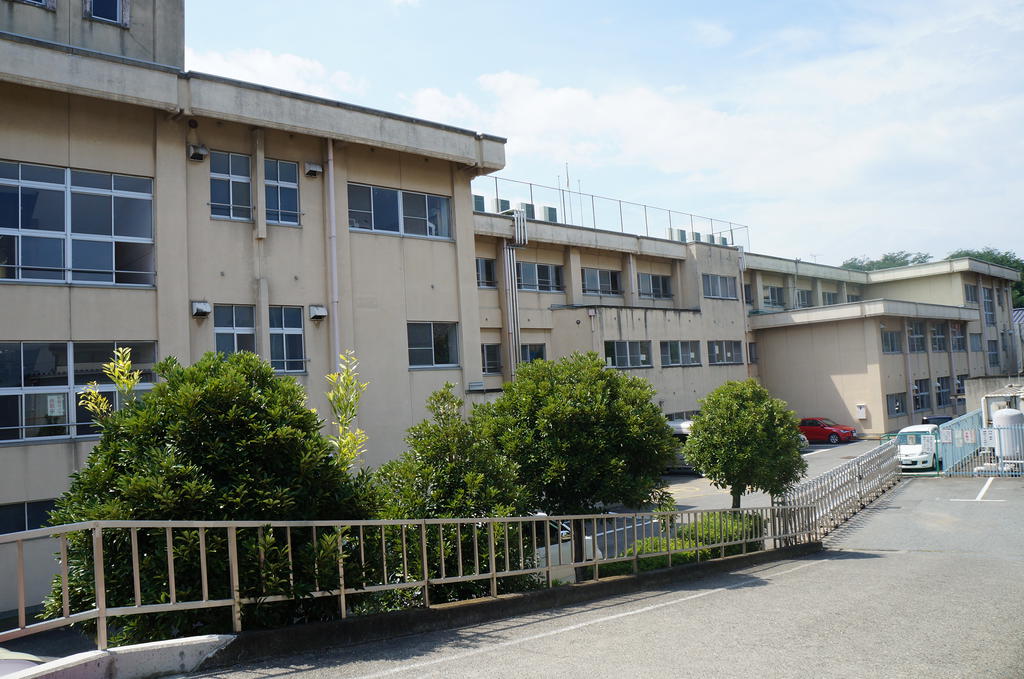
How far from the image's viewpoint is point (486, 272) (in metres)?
30.6

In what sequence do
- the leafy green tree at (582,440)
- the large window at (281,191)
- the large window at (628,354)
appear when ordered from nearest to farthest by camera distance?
the leafy green tree at (582,440) → the large window at (281,191) → the large window at (628,354)

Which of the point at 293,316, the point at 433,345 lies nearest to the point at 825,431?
the point at 433,345

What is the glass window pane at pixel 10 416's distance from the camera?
1444 centimetres

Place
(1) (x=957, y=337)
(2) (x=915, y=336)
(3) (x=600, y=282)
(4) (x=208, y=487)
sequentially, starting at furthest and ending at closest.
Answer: (1) (x=957, y=337) < (2) (x=915, y=336) < (3) (x=600, y=282) < (4) (x=208, y=487)

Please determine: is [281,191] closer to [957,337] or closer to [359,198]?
[359,198]

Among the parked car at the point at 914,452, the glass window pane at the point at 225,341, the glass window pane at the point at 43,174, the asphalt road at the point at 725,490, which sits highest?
the glass window pane at the point at 43,174

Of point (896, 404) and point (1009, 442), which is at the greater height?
point (896, 404)

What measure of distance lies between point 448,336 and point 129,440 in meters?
14.6

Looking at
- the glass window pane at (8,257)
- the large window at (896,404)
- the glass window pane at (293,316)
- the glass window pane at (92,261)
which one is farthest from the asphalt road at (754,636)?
the large window at (896,404)

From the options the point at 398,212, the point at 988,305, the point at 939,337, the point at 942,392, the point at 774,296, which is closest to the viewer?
the point at 398,212

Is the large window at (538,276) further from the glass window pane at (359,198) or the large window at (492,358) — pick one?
the glass window pane at (359,198)

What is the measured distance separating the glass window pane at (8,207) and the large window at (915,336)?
152 feet

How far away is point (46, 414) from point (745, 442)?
14.7 meters

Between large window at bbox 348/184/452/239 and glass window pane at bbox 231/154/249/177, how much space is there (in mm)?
2606
